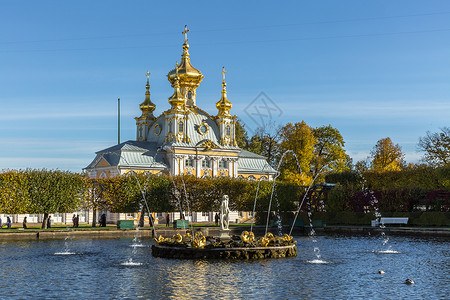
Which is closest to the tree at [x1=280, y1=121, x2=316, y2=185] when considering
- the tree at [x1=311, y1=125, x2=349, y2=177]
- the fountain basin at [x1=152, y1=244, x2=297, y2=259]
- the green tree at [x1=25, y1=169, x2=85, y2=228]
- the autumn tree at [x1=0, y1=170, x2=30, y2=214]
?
the tree at [x1=311, y1=125, x2=349, y2=177]

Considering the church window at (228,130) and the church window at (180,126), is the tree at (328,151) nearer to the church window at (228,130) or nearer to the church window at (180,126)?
the church window at (228,130)

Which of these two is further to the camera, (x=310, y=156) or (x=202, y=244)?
(x=310, y=156)

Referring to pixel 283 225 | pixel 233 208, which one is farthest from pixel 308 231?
pixel 233 208

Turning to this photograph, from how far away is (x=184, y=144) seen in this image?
261 feet

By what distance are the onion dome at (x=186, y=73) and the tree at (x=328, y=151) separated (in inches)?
717

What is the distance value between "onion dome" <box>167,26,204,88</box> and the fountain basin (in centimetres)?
6325

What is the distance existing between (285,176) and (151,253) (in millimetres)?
46883

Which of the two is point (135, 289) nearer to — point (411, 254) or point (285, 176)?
point (411, 254)

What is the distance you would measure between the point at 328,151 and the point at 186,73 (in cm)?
2267

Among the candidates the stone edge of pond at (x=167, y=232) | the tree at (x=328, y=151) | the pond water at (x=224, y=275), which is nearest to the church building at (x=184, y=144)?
the tree at (x=328, y=151)

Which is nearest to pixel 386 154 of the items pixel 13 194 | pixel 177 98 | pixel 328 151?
pixel 328 151

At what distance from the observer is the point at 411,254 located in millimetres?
27922

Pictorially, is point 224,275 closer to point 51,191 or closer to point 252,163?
point 51,191

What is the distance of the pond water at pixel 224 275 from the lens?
672 inches
